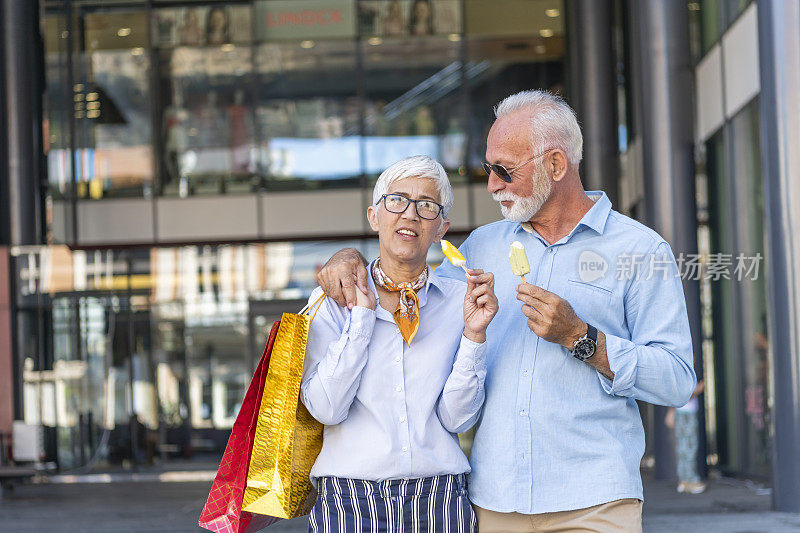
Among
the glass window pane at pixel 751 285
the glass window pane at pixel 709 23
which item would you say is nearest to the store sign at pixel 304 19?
the glass window pane at pixel 709 23

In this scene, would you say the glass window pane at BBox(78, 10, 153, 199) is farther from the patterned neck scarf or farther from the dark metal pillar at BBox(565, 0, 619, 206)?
the patterned neck scarf

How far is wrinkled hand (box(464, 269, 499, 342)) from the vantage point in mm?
2615

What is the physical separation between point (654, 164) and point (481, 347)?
10808mm

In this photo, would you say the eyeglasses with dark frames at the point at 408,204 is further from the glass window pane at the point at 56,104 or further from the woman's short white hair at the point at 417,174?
Answer: the glass window pane at the point at 56,104

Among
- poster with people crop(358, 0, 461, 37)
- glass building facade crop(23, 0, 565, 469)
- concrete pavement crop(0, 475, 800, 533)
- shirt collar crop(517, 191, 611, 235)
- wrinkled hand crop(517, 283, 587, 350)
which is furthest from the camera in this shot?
poster with people crop(358, 0, 461, 37)

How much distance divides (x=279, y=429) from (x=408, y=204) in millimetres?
679

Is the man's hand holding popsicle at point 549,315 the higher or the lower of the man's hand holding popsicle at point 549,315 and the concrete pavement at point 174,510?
the higher

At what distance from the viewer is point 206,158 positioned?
17625mm

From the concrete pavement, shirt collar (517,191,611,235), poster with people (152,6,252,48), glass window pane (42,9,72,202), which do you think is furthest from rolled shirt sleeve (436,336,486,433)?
poster with people (152,6,252,48)

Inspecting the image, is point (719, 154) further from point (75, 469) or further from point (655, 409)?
point (75, 469)

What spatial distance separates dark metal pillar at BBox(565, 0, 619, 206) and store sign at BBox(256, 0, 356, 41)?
12.9 feet

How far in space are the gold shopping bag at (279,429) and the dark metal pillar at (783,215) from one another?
6.62 m

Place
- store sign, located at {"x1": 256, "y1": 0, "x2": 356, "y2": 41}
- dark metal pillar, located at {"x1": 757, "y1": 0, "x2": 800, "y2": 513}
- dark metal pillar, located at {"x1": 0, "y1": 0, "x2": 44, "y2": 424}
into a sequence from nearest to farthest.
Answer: dark metal pillar, located at {"x1": 757, "y1": 0, "x2": 800, "y2": 513}, dark metal pillar, located at {"x1": 0, "y1": 0, "x2": 44, "y2": 424}, store sign, located at {"x1": 256, "y1": 0, "x2": 356, "y2": 41}

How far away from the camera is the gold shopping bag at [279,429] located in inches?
108
